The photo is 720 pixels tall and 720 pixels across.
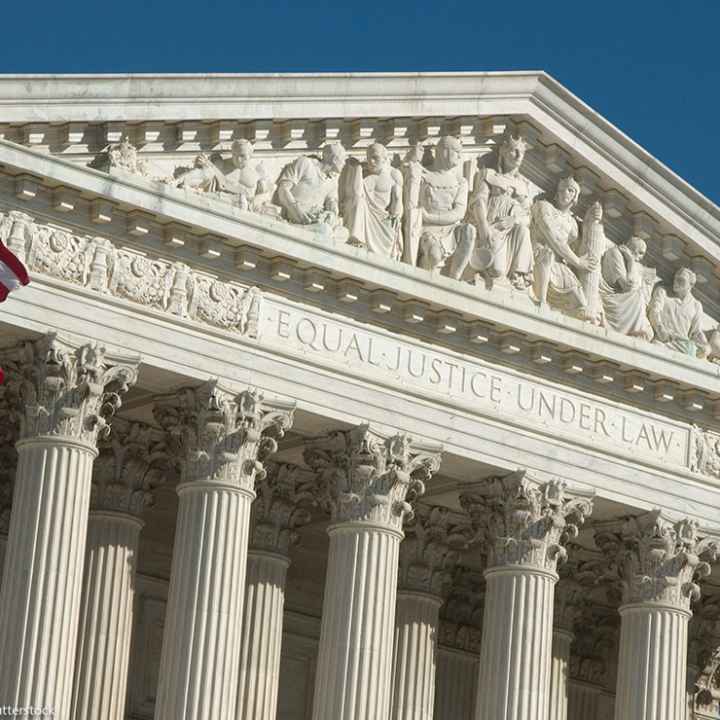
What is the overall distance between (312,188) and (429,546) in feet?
30.3

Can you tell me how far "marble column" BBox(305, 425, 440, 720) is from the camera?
5141 centimetres

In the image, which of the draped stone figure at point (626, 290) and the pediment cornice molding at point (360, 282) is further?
the draped stone figure at point (626, 290)

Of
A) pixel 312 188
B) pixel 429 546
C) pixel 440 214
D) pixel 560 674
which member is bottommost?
pixel 560 674

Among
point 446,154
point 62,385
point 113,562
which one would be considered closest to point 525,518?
point 446,154

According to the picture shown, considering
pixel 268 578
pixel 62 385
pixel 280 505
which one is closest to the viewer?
pixel 62 385

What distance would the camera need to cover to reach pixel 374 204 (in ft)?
176

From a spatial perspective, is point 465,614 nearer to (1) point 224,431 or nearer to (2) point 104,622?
(2) point 104,622

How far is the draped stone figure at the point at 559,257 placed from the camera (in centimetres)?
5591

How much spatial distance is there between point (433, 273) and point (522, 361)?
280 centimetres

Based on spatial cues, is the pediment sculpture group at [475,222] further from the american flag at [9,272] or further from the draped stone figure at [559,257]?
the american flag at [9,272]

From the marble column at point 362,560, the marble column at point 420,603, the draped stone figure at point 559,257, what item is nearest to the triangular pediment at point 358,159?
the draped stone figure at point 559,257

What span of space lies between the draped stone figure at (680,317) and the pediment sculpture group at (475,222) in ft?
0.07

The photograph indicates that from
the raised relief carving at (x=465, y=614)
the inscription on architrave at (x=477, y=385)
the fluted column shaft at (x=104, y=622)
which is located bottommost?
the fluted column shaft at (x=104, y=622)

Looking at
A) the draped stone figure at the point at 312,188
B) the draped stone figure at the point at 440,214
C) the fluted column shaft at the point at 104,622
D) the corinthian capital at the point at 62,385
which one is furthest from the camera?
the draped stone figure at the point at 440,214
